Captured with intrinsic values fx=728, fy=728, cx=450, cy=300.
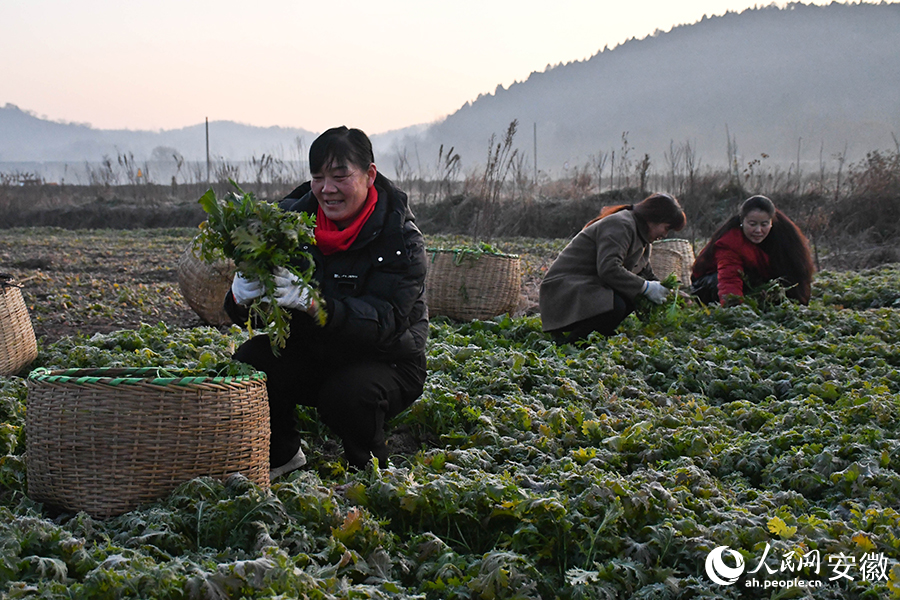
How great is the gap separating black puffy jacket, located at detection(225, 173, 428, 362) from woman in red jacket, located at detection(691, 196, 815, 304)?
14.4 ft

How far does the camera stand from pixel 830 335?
556 cm

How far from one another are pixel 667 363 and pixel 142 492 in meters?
3.66

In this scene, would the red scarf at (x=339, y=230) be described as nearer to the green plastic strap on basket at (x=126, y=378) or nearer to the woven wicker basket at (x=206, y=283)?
the green plastic strap on basket at (x=126, y=378)

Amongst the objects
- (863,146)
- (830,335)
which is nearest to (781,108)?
(863,146)

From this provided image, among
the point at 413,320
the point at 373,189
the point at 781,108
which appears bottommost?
the point at 413,320

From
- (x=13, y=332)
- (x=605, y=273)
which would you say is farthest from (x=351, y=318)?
(x=605, y=273)

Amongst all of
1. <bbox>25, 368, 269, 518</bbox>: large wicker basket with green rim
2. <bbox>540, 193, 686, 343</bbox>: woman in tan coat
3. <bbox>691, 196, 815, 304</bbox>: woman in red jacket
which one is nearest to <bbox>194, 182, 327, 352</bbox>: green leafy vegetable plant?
<bbox>25, 368, 269, 518</bbox>: large wicker basket with green rim

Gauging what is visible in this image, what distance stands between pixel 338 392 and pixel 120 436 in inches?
35.4

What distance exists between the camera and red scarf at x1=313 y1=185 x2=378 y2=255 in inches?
122

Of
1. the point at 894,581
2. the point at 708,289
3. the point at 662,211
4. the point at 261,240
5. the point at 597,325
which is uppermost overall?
the point at 662,211

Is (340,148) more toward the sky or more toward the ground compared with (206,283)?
more toward the sky

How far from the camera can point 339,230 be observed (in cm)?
320

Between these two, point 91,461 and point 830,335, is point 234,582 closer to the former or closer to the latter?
point 91,461

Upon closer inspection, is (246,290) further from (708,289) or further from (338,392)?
(708,289)
